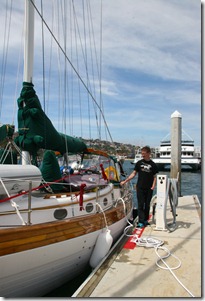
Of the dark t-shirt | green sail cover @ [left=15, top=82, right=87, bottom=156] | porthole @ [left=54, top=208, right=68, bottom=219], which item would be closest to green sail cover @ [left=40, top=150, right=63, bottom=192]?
green sail cover @ [left=15, top=82, right=87, bottom=156]

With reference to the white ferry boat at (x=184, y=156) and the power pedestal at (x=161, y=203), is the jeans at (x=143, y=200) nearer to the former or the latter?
the power pedestal at (x=161, y=203)

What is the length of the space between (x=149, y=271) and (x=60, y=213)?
5.02 feet

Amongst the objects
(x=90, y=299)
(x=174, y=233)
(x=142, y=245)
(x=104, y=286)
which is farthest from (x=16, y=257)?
(x=174, y=233)

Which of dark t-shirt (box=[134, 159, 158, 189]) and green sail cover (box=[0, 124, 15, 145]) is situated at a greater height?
green sail cover (box=[0, 124, 15, 145])

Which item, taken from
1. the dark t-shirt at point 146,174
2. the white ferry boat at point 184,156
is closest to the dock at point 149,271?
the dark t-shirt at point 146,174

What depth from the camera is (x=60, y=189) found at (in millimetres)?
5156

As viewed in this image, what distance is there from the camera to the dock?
3363mm

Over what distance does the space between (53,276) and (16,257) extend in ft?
2.97

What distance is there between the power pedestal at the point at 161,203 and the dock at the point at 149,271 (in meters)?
0.21

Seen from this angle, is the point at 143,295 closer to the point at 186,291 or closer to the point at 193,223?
the point at 186,291

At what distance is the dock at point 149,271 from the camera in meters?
3.36

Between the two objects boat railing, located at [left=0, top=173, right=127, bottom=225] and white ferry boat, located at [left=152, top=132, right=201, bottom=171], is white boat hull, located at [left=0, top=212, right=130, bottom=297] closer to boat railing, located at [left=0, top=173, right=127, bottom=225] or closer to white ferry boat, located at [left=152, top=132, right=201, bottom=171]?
boat railing, located at [left=0, top=173, right=127, bottom=225]

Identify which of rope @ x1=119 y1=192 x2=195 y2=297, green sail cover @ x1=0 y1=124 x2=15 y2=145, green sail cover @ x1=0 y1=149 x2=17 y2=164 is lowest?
rope @ x1=119 y1=192 x2=195 y2=297

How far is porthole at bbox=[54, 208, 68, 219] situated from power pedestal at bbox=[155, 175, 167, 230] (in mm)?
2453
